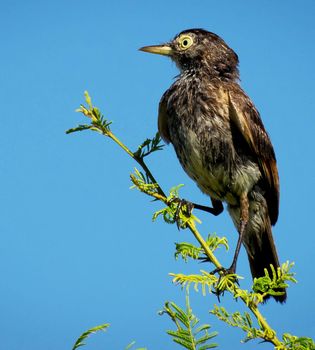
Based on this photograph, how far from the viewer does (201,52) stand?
5.14m

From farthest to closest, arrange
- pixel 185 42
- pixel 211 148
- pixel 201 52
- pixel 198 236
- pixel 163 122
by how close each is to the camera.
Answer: pixel 185 42 < pixel 201 52 < pixel 163 122 < pixel 211 148 < pixel 198 236

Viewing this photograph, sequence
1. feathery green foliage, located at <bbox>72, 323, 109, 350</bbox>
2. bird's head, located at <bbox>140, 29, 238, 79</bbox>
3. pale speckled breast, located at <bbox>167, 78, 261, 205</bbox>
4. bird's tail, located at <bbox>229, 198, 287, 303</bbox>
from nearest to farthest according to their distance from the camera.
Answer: feathery green foliage, located at <bbox>72, 323, 109, 350</bbox>, pale speckled breast, located at <bbox>167, 78, 261, 205</bbox>, bird's tail, located at <bbox>229, 198, 287, 303</bbox>, bird's head, located at <bbox>140, 29, 238, 79</bbox>

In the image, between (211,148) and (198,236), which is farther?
(211,148)

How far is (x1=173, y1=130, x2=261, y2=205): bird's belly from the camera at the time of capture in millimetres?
4457

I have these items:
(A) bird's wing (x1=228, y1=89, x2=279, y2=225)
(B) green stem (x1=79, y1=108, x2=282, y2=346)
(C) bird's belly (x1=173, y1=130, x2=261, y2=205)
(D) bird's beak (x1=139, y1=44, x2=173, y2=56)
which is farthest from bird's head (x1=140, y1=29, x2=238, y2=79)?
(B) green stem (x1=79, y1=108, x2=282, y2=346)

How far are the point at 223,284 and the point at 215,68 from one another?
9.16ft

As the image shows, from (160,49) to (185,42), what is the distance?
27 cm

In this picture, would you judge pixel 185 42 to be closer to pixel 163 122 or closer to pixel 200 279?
pixel 163 122

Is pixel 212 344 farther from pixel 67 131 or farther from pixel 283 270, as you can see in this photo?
pixel 67 131

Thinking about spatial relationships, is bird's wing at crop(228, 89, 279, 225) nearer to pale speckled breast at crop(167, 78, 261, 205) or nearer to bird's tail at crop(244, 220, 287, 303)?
pale speckled breast at crop(167, 78, 261, 205)

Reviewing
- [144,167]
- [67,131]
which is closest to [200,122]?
[144,167]

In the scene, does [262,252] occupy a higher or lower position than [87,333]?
higher

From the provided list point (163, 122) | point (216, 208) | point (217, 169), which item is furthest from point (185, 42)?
point (216, 208)

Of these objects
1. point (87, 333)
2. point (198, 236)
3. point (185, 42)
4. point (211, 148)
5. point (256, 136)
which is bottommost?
point (87, 333)
